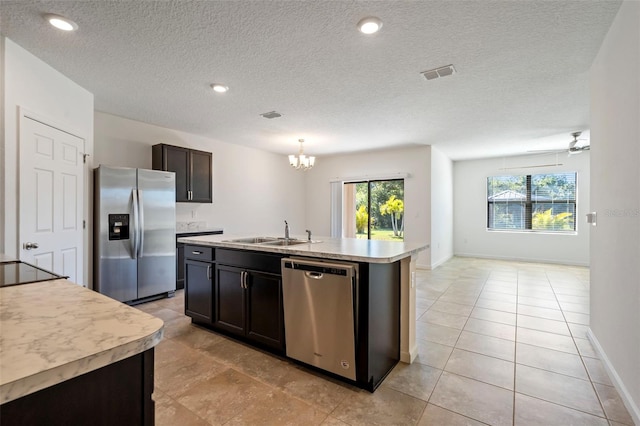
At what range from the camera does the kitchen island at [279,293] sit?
6.43ft

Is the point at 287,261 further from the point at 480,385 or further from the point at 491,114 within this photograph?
the point at 491,114

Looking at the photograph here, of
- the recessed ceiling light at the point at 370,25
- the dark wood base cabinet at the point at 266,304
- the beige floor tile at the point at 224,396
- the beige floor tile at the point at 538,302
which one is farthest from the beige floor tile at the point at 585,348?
the recessed ceiling light at the point at 370,25

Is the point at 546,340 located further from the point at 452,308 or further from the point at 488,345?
the point at 452,308

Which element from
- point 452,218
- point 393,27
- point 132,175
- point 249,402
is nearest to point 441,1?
point 393,27

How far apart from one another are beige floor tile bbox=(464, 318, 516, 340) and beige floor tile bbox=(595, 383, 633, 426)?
0.82 metres

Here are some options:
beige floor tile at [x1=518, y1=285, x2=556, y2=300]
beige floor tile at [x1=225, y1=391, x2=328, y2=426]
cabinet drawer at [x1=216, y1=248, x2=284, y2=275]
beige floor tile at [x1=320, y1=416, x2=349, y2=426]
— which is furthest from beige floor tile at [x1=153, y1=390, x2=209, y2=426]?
beige floor tile at [x1=518, y1=285, x2=556, y2=300]

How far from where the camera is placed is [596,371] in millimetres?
2195

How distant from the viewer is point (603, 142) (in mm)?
2279

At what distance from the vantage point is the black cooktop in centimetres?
128

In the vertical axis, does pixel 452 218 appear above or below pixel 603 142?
below

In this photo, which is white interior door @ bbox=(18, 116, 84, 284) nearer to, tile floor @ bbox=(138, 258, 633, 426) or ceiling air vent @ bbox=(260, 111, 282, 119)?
tile floor @ bbox=(138, 258, 633, 426)

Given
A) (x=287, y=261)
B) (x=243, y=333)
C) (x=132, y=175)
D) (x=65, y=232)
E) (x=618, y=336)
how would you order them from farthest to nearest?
1. (x=132, y=175)
2. (x=65, y=232)
3. (x=243, y=333)
4. (x=287, y=261)
5. (x=618, y=336)

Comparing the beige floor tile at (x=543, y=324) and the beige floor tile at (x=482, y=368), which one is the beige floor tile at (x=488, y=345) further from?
the beige floor tile at (x=543, y=324)

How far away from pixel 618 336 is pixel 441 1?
2.50 metres
